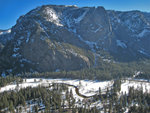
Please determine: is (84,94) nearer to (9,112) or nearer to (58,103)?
(58,103)

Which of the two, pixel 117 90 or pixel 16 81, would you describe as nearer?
pixel 117 90

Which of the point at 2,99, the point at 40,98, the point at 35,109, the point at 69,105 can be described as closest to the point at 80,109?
the point at 69,105

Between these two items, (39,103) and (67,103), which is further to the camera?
(39,103)

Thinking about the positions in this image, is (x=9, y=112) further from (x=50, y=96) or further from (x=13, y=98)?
(x=50, y=96)

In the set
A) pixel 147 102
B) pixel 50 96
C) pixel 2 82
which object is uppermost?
pixel 2 82

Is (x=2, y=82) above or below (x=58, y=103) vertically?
above

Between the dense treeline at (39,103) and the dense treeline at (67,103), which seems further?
the dense treeline at (39,103)

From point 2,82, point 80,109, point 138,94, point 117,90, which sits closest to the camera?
point 80,109

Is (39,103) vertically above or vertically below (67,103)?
above

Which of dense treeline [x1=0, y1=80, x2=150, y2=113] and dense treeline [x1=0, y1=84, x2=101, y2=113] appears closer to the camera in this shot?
dense treeline [x1=0, y1=80, x2=150, y2=113]

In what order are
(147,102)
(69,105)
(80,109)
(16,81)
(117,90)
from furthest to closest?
(16,81), (117,90), (147,102), (69,105), (80,109)
